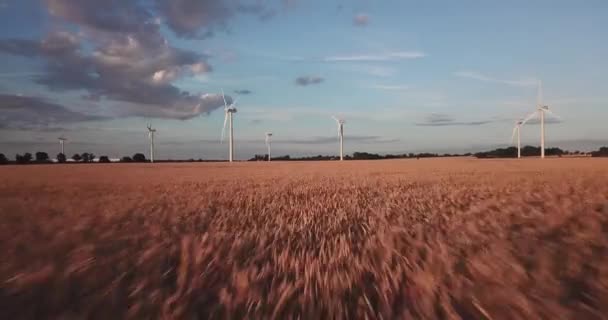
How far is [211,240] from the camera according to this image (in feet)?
9.84

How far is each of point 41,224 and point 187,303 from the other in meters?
2.84

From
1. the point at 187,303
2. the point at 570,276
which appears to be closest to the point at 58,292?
the point at 187,303

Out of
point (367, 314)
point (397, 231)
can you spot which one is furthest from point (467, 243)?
point (367, 314)

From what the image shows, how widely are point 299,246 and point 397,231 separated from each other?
81cm

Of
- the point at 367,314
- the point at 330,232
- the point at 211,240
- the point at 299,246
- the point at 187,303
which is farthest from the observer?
the point at 330,232

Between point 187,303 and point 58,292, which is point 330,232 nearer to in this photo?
point 187,303

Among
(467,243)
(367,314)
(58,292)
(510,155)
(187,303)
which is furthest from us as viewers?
(510,155)

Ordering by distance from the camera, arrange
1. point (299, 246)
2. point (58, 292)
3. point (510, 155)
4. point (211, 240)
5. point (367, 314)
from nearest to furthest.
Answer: point (367, 314) → point (58, 292) → point (211, 240) → point (299, 246) → point (510, 155)

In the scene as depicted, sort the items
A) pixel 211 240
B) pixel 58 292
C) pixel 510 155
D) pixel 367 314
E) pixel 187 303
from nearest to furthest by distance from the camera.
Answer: pixel 367 314, pixel 187 303, pixel 58 292, pixel 211 240, pixel 510 155

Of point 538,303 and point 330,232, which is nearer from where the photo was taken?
point 538,303

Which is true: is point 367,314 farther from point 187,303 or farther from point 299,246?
point 299,246

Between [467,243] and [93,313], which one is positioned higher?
[467,243]

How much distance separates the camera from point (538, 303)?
5.75ft

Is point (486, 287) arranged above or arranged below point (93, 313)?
above
